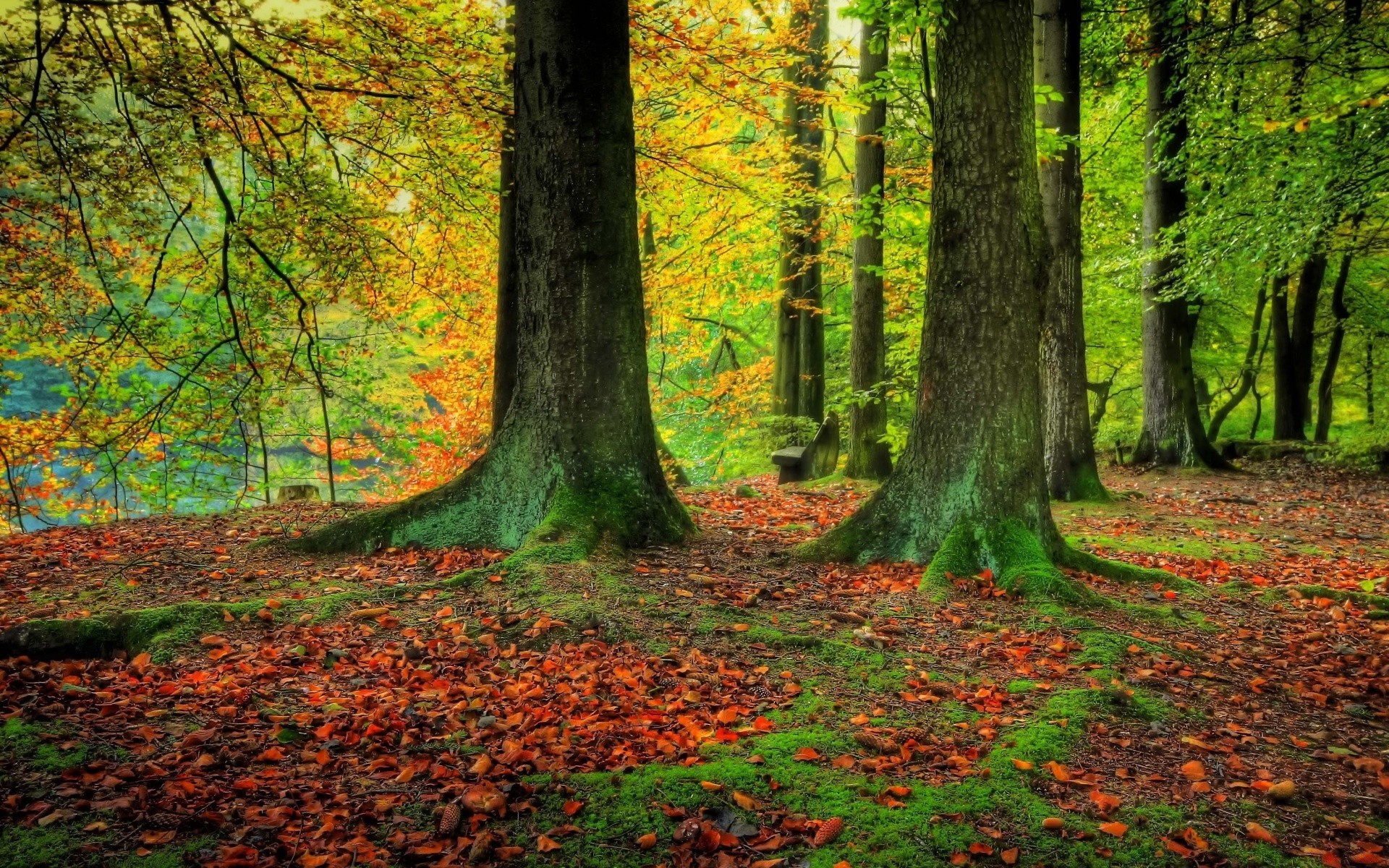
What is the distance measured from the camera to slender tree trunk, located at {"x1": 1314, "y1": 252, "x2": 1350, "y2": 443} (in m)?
16.2

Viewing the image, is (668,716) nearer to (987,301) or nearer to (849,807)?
(849,807)

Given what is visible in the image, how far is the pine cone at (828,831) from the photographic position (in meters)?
2.46

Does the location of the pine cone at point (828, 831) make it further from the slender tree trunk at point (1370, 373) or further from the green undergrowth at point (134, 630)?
the slender tree trunk at point (1370, 373)

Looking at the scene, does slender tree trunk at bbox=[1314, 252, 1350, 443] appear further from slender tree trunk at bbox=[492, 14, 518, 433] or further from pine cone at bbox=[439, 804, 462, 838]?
pine cone at bbox=[439, 804, 462, 838]

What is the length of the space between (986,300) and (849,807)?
12.4 ft

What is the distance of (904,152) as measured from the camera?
41.3 ft

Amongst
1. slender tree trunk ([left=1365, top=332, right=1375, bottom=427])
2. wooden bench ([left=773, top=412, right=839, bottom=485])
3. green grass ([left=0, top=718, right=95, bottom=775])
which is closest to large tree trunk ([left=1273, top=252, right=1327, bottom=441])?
slender tree trunk ([left=1365, top=332, right=1375, bottom=427])

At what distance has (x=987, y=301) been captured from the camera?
17.5 feet

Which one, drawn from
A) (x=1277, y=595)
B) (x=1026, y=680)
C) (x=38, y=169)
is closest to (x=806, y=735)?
(x=1026, y=680)

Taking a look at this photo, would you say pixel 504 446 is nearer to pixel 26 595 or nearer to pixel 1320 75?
pixel 26 595

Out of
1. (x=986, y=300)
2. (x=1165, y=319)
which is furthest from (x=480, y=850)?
(x=1165, y=319)

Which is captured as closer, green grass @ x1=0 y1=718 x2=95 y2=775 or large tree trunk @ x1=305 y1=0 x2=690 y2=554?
green grass @ x1=0 y1=718 x2=95 y2=775

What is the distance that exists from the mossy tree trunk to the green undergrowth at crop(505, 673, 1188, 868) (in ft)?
7.91

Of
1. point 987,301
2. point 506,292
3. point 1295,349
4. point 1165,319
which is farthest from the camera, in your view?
point 1295,349
